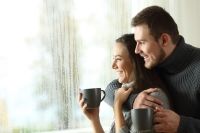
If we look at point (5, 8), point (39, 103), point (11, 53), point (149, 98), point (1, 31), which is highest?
point (5, 8)

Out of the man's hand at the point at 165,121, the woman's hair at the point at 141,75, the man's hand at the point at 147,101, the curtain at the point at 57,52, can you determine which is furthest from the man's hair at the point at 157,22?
the curtain at the point at 57,52

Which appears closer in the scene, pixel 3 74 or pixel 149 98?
pixel 149 98

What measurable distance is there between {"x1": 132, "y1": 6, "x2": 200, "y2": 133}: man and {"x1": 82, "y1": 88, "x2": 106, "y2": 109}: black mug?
0.17 meters

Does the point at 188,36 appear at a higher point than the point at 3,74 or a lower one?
higher

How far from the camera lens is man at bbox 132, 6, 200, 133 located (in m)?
1.46

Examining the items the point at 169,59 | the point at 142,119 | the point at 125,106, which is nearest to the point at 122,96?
the point at 125,106

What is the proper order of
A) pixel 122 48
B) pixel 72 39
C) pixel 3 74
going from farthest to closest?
pixel 72 39, pixel 3 74, pixel 122 48

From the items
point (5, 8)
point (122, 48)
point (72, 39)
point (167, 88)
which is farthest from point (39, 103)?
point (167, 88)

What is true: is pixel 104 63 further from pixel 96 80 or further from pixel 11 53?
pixel 11 53

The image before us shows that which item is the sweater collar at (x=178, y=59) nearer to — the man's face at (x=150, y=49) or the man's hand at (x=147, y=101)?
the man's face at (x=150, y=49)

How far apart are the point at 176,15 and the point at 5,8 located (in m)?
1.03

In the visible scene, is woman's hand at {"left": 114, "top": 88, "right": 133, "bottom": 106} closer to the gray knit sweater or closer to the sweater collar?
the gray knit sweater

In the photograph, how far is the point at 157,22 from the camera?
155cm

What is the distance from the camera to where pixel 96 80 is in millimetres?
2252
